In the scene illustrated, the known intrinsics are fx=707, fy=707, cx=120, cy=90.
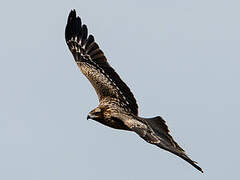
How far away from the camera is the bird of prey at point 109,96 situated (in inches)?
621

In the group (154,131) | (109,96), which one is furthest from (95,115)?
(154,131)

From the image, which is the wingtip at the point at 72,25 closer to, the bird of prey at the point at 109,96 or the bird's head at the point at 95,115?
the bird of prey at the point at 109,96

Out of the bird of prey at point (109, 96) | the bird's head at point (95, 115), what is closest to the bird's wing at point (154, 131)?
the bird of prey at point (109, 96)

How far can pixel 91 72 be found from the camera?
19.6m

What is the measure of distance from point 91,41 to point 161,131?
5017mm

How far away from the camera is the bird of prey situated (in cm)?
1577

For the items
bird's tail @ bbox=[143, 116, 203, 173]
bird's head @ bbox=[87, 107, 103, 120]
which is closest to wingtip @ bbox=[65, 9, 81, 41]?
bird's head @ bbox=[87, 107, 103, 120]

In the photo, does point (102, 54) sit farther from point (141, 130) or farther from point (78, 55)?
point (141, 130)

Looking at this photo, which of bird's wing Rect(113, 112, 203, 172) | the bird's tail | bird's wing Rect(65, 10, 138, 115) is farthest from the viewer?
bird's wing Rect(65, 10, 138, 115)

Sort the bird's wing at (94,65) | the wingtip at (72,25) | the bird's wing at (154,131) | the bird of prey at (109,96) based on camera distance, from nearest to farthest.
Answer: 1. the bird's wing at (154,131)
2. the bird of prey at (109,96)
3. the bird's wing at (94,65)
4. the wingtip at (72,25)

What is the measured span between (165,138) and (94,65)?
4.67 meters

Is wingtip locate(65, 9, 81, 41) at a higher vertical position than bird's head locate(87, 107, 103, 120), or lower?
higher

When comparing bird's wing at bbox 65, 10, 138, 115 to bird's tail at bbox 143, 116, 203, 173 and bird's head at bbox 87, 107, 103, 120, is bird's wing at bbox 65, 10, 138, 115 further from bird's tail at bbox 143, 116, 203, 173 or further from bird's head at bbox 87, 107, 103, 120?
bird's tail at bbox 143, 116, 203, 173

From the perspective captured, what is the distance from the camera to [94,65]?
65.5 ft
